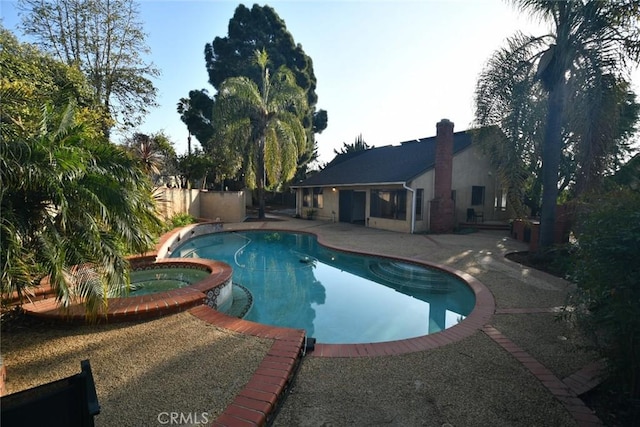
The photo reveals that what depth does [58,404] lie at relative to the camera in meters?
1.63

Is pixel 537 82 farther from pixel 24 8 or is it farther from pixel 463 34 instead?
pixel 24 8

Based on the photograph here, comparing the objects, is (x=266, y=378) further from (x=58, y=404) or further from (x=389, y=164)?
(x=389, y=164)

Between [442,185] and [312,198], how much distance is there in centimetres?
1100

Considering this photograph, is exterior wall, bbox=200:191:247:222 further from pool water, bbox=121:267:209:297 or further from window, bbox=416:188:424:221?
pool water, bbox=121:267:209:297

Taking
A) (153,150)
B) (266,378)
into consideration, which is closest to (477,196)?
(266,378)

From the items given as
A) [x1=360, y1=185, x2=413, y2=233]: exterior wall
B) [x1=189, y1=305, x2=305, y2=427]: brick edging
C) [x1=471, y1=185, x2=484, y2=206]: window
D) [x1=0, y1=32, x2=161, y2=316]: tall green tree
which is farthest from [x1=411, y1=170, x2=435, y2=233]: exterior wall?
[x1=0, y1=32, x2=161, y2=316]: tall green tree

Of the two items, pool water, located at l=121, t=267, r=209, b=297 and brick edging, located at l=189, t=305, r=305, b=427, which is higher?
brick edging, located at l=189, t=305, r=305, b=427

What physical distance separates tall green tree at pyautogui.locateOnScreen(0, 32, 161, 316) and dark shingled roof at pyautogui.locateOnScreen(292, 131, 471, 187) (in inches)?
550

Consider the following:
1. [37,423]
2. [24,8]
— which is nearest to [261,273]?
[37,423]

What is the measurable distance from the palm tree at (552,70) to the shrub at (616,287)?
7.54 metres

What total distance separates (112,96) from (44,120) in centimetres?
1614

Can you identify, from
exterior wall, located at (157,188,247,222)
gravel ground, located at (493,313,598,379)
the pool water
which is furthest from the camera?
exterior wall, located at (157,188,247,222)

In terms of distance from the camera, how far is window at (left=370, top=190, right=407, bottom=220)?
17266 mm

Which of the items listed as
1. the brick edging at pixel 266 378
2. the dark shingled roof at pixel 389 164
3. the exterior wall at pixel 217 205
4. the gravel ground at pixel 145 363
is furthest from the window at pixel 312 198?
the gravel ground at pixel 145 363
